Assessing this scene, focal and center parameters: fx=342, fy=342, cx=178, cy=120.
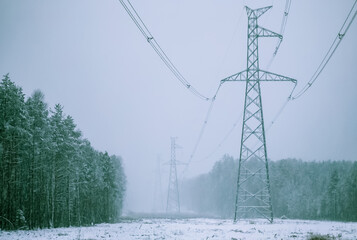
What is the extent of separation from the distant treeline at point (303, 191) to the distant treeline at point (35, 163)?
40846 mm

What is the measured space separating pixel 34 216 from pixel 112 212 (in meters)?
35.0

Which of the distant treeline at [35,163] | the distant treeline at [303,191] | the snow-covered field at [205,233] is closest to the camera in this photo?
the snow-covered field at [205,233]

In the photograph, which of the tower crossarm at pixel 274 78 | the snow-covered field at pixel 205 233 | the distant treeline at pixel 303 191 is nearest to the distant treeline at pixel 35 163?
the snow-covered field at pixel 205 233

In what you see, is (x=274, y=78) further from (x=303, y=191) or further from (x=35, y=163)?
(x=303, y=191)

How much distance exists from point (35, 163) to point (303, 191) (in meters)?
81.3

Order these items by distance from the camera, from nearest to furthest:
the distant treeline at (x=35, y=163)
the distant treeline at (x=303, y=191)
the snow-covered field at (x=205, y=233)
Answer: the snow-covered field at (x=205, y=233) → the distant treeline at (x=35, y=163) → the distant treeline at (x=303, y=191)

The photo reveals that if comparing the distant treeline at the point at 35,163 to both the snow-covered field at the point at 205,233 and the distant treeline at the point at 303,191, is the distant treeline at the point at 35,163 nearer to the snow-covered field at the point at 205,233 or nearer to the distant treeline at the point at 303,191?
the snow-covered field at the point at 205,233

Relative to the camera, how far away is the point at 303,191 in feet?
327

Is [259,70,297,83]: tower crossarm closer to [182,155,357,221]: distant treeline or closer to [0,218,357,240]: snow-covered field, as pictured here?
[0,218,357,240]: snow-covered field

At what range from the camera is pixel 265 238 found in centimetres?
2022

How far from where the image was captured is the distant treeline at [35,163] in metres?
33.4

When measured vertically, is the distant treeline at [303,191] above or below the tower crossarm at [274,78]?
below

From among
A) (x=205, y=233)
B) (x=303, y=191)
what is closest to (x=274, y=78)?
(x=205, y=233)

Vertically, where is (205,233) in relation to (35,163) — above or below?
below
